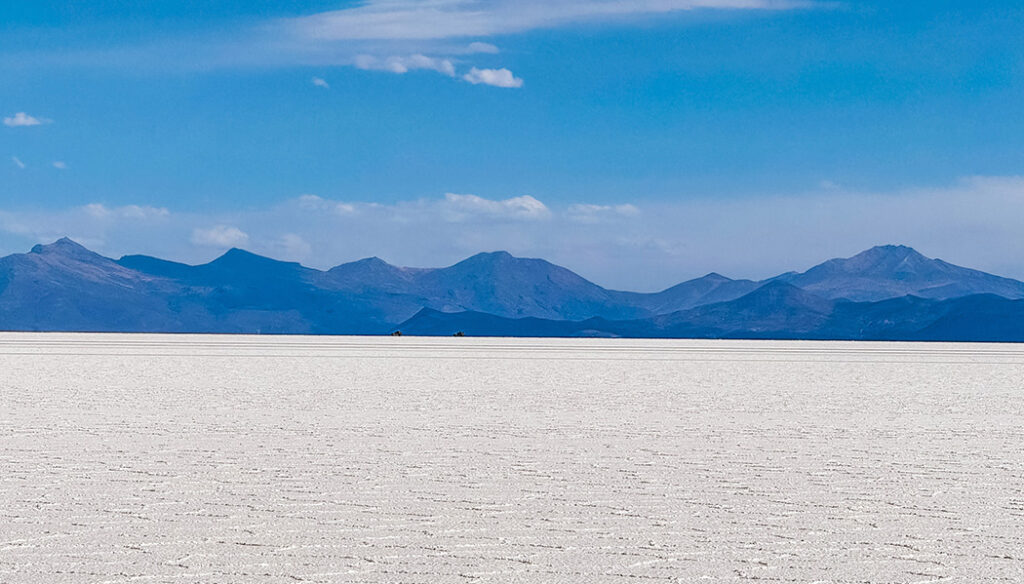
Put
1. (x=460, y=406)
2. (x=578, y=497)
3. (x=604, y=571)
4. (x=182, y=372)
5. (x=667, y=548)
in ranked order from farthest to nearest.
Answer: (x=182, y=372), (x=460, y=406), (x=578, y=497), (x=667, y=548), (x=604, y=571)

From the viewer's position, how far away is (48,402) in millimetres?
18250

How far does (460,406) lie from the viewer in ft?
59.5

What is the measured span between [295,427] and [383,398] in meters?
4.97

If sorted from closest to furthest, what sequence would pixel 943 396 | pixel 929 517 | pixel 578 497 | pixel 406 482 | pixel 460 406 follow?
pixel 929 517, pixel 578 497, pixel 406 482, pixel 460 406, pixel 943 396

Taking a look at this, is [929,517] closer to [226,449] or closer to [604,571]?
[604,571]

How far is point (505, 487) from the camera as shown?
9680mm

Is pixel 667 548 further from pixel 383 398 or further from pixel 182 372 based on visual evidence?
pixel 182 372

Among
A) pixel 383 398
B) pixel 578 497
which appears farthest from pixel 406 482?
pixel 383 398

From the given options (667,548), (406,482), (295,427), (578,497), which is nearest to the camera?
(667,548)

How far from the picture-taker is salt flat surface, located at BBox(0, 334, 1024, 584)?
6.80 meters

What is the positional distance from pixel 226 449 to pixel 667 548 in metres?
6.25

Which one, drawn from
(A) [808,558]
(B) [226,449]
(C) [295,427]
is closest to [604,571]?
(A) [808,558]

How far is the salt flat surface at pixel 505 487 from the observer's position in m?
6.80

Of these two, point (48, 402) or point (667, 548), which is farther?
point (48, 402)
